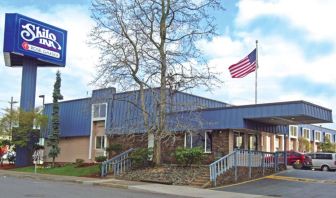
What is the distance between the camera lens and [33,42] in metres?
41.6

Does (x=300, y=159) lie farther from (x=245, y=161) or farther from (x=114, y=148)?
(x=114, y=148)

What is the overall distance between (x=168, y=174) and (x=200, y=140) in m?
6.38

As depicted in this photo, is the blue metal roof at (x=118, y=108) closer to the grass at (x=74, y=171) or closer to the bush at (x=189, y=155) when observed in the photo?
the bush at (x=189, y=155)

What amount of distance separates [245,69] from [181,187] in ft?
42.7

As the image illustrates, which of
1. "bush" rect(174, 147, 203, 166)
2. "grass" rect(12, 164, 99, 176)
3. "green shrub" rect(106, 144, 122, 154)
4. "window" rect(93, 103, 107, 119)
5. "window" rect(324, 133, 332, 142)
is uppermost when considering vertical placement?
"window" rect(93, 103, 107, 119)

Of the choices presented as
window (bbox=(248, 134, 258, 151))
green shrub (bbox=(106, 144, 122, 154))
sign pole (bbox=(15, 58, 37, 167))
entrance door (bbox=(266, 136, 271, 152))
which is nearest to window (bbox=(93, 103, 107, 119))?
green shrub (bbox=(106, 144, 122, 154))

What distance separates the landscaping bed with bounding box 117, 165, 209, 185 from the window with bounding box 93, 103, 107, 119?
11.0m

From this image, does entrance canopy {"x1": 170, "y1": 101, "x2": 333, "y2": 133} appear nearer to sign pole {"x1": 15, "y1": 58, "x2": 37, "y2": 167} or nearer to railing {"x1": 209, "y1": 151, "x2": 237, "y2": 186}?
railing {"x1": 209, "y1": 151, "x2": 237, "y2": 186}

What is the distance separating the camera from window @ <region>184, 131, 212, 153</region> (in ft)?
104

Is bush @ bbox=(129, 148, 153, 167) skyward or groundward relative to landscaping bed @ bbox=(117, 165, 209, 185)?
skyward

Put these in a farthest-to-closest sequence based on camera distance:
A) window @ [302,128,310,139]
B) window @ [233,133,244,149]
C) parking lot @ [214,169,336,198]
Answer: window @ [302,128,310,139], window @ [233,133,244,149], parking lot @ [214,169,336,198]

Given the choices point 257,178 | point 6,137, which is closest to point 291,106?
point 257,178

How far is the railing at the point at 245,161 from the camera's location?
81.7 feet

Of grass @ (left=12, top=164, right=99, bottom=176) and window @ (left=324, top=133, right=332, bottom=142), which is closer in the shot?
grass @ (left=12, top=164, right=99, bottom=176)
